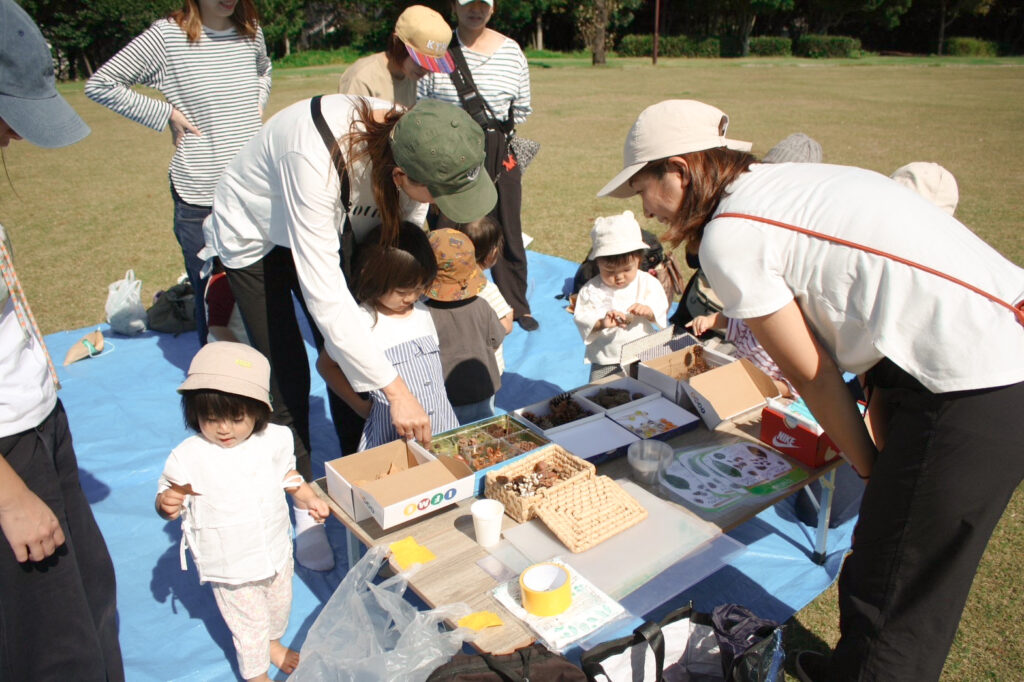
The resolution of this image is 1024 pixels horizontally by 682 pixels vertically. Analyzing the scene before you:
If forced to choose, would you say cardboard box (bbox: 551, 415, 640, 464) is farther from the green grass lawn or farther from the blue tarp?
the green grass lawn

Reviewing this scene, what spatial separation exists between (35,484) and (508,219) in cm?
357

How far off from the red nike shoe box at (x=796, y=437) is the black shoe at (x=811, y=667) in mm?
638

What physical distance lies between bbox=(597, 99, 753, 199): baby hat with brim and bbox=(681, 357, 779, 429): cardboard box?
3.56ft

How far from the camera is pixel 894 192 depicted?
5.45 feet

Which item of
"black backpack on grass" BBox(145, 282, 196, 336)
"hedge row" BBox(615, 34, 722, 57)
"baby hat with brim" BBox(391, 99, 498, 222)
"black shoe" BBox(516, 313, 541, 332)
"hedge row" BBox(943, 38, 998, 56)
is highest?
"hedge row" BBox(615, 34, 722, 57)

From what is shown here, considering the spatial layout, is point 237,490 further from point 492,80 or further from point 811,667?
point 492,80

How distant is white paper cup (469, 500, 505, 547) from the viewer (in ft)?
6.57

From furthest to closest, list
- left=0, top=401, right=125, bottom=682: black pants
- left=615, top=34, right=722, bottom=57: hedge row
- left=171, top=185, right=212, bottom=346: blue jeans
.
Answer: left=615, top=34, right=722, bottom=57: hedge row
left=171, top=185, right=212, bottom=346: blue jeans
left=0, top=401, right=125, bottom=682: black pants

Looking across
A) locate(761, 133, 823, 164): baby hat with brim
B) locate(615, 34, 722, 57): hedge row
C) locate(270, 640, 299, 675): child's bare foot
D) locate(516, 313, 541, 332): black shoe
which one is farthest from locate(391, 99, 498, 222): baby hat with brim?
locate(615, 34, 722, 57): hedge row

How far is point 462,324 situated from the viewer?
10.2 feet

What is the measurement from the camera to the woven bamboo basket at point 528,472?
6.99ft

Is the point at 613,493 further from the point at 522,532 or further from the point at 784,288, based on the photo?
the point at 784,288

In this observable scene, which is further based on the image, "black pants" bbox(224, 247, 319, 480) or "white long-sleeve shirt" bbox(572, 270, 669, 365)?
"white long-sleeve shirt" bbox(572, 270, 669, 365)

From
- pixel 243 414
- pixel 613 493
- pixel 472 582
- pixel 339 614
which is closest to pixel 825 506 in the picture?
pixel 613 493
